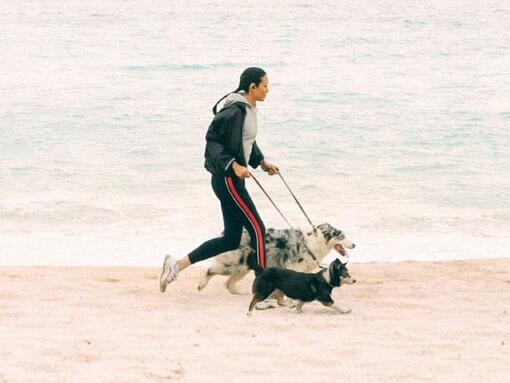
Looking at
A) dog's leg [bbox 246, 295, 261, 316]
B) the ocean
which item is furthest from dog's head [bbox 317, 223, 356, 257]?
the ocean

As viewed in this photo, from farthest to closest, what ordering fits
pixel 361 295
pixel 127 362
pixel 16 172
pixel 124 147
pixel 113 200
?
pixel 124 147
pixel 16 172
pixel 113 200
pixel 361 295
pixel 127 362

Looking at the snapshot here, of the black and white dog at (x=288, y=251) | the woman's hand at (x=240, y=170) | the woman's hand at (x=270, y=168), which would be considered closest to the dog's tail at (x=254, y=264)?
the black and white dog at (x=288, y=251)

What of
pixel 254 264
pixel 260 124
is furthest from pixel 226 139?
pixel 260 124

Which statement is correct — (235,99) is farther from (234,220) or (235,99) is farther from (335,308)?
(335,308)

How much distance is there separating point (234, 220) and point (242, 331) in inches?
44.3

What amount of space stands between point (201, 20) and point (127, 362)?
29.8 metres

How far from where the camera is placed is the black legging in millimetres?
7566

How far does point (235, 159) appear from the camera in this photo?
7.48 m

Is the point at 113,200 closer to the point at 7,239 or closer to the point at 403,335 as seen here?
the point at 7,239

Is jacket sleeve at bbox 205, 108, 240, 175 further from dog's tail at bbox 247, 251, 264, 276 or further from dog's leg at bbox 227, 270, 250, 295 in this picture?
dog's leg at bbox 227, 270, 250, 295

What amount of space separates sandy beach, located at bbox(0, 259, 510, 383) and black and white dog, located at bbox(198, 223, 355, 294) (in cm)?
29

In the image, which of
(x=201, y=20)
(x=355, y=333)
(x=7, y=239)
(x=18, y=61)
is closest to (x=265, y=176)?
(x=7, y=239)

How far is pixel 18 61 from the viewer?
90.0 feet

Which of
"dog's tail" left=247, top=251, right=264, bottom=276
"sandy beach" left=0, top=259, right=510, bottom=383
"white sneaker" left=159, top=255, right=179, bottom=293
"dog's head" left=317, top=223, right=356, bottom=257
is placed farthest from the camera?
"dog's head" left=317, top=223, right=356, bottom=257
